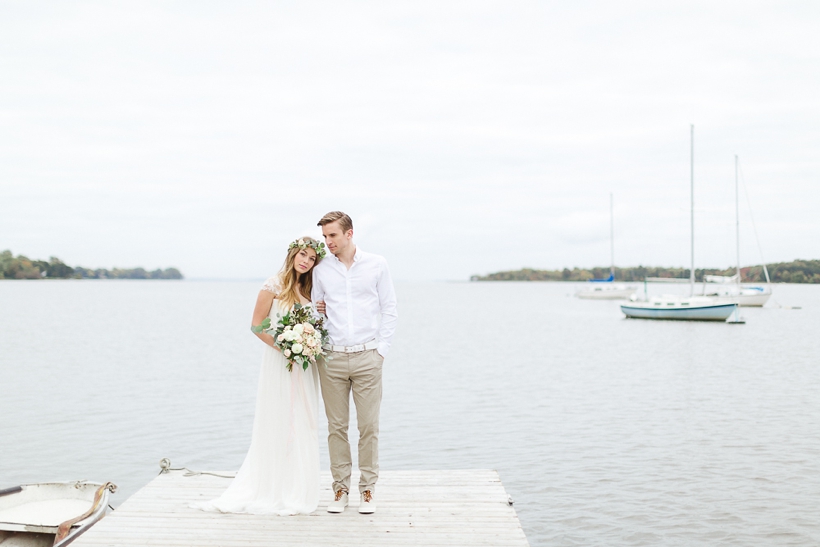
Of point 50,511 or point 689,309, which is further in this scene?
point 689,309

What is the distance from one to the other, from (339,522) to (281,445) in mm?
751

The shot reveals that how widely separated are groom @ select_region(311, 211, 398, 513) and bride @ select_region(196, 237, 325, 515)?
18cm

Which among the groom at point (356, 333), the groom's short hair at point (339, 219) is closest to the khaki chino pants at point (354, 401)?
the groom at point (356, 333)

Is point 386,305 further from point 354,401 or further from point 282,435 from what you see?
point 282,435

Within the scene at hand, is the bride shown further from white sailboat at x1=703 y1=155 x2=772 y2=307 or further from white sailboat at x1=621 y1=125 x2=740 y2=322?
white sailboat at x1=703 y1=155 x2=772 y2=307

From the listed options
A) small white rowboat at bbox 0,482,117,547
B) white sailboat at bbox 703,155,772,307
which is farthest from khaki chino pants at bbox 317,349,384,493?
white sailboat at bbox 703,155,772,307

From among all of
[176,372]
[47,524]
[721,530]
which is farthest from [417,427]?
[176,372]

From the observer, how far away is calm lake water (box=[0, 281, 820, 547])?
8.69 meters

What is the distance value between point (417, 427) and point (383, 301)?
9015mm

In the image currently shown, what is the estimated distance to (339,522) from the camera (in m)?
5.27

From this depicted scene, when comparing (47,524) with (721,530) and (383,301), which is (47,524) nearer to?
(383,301)

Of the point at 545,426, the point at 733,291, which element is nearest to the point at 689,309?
the point at 733,291

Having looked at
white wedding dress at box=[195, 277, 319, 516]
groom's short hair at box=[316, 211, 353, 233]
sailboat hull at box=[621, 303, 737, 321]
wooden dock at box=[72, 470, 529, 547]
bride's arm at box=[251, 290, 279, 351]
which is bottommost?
sailboat hull at box=[621, 303, 737, 321]

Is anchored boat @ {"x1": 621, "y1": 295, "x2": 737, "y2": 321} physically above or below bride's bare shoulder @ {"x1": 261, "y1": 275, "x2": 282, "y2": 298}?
below
